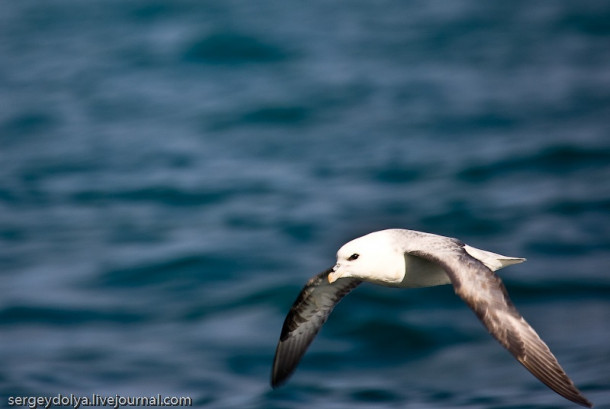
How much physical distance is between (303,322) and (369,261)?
1.99 m

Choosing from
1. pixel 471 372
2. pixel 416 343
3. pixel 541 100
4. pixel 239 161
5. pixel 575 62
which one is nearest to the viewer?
pixel 471 372

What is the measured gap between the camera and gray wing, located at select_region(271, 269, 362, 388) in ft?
34.9

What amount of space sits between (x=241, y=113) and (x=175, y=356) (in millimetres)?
14060

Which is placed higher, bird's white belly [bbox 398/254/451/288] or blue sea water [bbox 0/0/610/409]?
blue sea water [bbox 0/0/610/409]

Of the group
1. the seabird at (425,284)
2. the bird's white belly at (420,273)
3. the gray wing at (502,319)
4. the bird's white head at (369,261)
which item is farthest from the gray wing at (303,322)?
the gray wing at (502,319)

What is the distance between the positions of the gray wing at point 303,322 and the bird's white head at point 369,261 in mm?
1343

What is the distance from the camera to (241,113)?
32594mm

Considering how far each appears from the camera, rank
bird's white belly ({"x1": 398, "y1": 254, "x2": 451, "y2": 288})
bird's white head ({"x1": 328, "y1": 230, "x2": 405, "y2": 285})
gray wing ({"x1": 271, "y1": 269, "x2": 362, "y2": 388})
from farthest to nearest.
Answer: gray wing ({"x1": 271, "y1": 269, "x2": 362, "y2": 388}) < bird's white belly ({"x1": 398, "y1": 254, "x2": 451, "y2": 288}) < bird's white head ({"x1": 328, "y1": 230, "x2": 405, "y2": 285})

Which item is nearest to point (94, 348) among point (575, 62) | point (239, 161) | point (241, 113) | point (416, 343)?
point (416, 343)

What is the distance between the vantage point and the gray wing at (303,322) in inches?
419

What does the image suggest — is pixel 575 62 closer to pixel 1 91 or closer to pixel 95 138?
pixel 95 138

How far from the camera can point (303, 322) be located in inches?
429

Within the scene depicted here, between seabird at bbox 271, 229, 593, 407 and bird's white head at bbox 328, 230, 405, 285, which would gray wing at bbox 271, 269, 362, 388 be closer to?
seabird at bbox 271, 229, 593, 407

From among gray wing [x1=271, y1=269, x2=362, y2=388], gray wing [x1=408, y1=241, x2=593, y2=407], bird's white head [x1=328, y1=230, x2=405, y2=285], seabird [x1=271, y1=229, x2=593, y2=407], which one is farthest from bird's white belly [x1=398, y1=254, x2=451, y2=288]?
gray wing [x1=271, y1=269, x2=362, y2=388]
